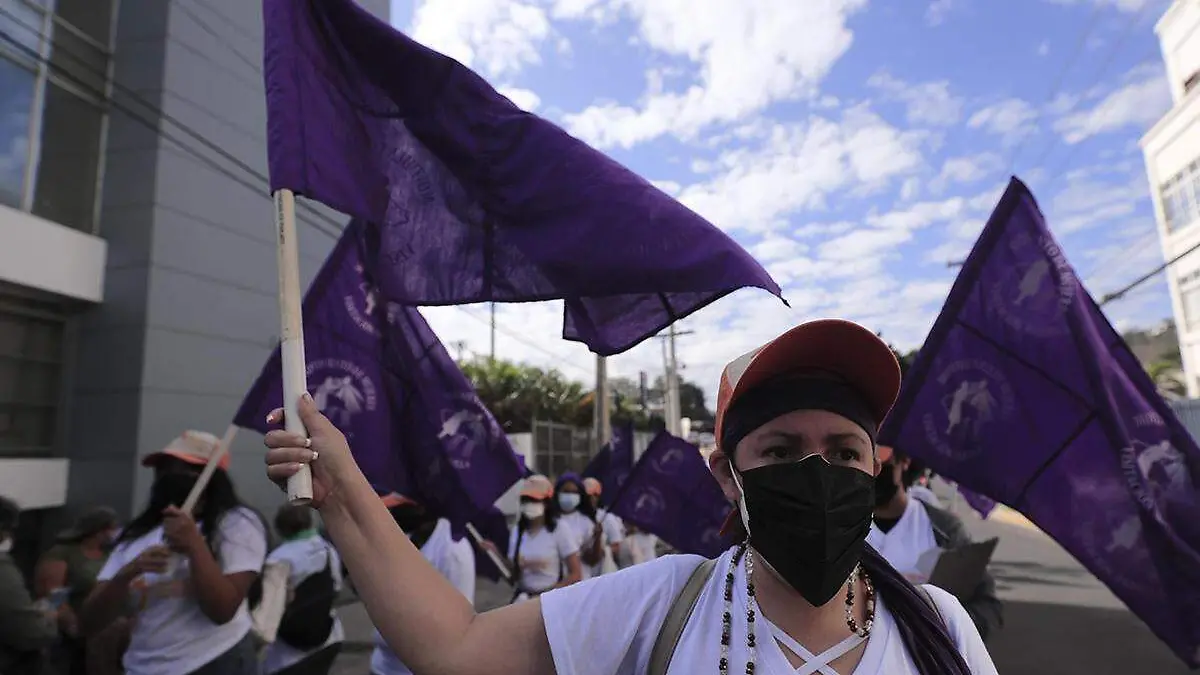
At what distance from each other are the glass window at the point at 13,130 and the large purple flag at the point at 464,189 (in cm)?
784

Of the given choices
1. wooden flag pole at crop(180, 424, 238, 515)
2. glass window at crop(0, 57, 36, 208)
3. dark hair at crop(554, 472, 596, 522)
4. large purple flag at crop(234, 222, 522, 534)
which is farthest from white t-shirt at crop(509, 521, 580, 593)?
glass window at crop(0, 57, 36, 208)

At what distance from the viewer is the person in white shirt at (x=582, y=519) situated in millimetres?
7117

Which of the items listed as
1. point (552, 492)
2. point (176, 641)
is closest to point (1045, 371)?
point (176, 641)

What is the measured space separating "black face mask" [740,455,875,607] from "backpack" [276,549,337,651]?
3.50 metres

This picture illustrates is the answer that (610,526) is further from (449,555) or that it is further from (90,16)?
(90,16)

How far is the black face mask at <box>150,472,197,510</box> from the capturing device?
3080 mm

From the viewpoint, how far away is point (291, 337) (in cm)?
146

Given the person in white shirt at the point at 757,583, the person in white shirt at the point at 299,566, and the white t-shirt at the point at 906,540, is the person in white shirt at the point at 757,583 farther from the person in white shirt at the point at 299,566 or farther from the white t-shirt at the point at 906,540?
the person in white shirt at the point at 299,566

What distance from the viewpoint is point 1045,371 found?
3.08 metres

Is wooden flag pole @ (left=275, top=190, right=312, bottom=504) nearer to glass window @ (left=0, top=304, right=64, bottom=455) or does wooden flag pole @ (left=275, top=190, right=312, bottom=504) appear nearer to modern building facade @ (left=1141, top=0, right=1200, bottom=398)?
glass window @ (left=0, top=304, right=64, bottom=455)

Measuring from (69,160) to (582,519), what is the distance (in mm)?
7111

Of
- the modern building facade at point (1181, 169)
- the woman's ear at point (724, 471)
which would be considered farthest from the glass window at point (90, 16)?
the modern building facade at point (1181, 169)

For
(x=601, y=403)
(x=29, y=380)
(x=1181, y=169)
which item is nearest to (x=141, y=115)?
(x=29, y=380)

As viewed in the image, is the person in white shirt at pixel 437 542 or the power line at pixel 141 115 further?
the power line at pixel 141 115
